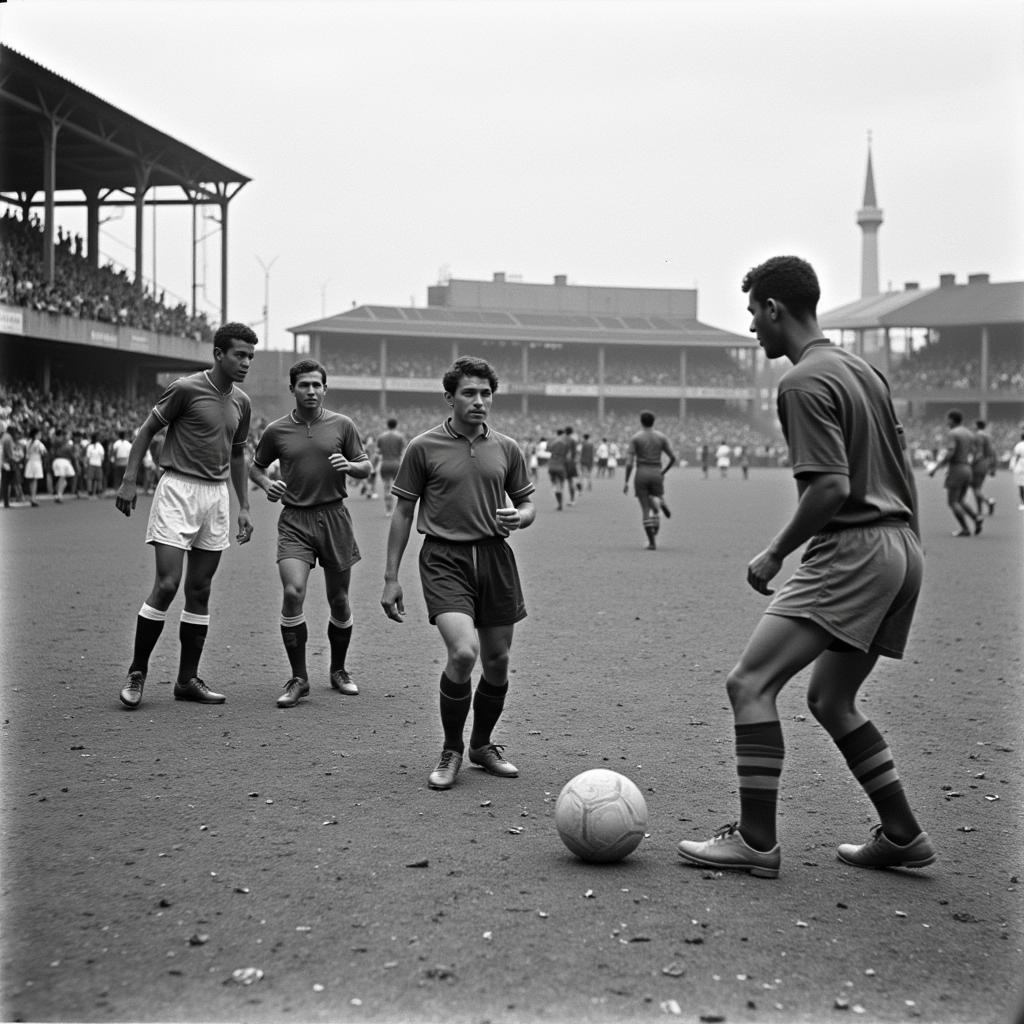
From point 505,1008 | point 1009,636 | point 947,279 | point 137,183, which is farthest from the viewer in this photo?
point 947,279

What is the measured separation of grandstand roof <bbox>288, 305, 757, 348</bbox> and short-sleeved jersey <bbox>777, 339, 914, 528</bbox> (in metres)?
77.5

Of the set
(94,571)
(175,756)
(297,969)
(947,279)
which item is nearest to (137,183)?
(94,571)

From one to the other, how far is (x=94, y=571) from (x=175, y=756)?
30.6ft

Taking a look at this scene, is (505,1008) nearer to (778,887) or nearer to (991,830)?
(778,887)

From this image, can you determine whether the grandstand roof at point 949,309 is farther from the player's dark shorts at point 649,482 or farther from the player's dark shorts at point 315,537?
the player's dark shorts at point 315,537

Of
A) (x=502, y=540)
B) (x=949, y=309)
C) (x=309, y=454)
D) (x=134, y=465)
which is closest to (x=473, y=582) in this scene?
(x=502, y=540)

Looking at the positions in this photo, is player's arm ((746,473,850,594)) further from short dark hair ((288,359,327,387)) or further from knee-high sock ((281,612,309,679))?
short dark hair ((288,359,327,387))

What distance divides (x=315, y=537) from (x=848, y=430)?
4.17m

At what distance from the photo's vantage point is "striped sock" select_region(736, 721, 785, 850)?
455cm

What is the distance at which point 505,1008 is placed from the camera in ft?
11.3

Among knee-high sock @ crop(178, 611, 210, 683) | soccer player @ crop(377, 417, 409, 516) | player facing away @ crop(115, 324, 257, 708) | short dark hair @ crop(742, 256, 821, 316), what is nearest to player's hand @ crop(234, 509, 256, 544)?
player facing away @ crop(115, 324, 257, 708)

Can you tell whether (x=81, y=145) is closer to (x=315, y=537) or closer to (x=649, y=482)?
(x=649, y=482)

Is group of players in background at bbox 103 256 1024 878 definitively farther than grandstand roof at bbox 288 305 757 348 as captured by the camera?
No

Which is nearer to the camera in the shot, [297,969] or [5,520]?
[297,969]
